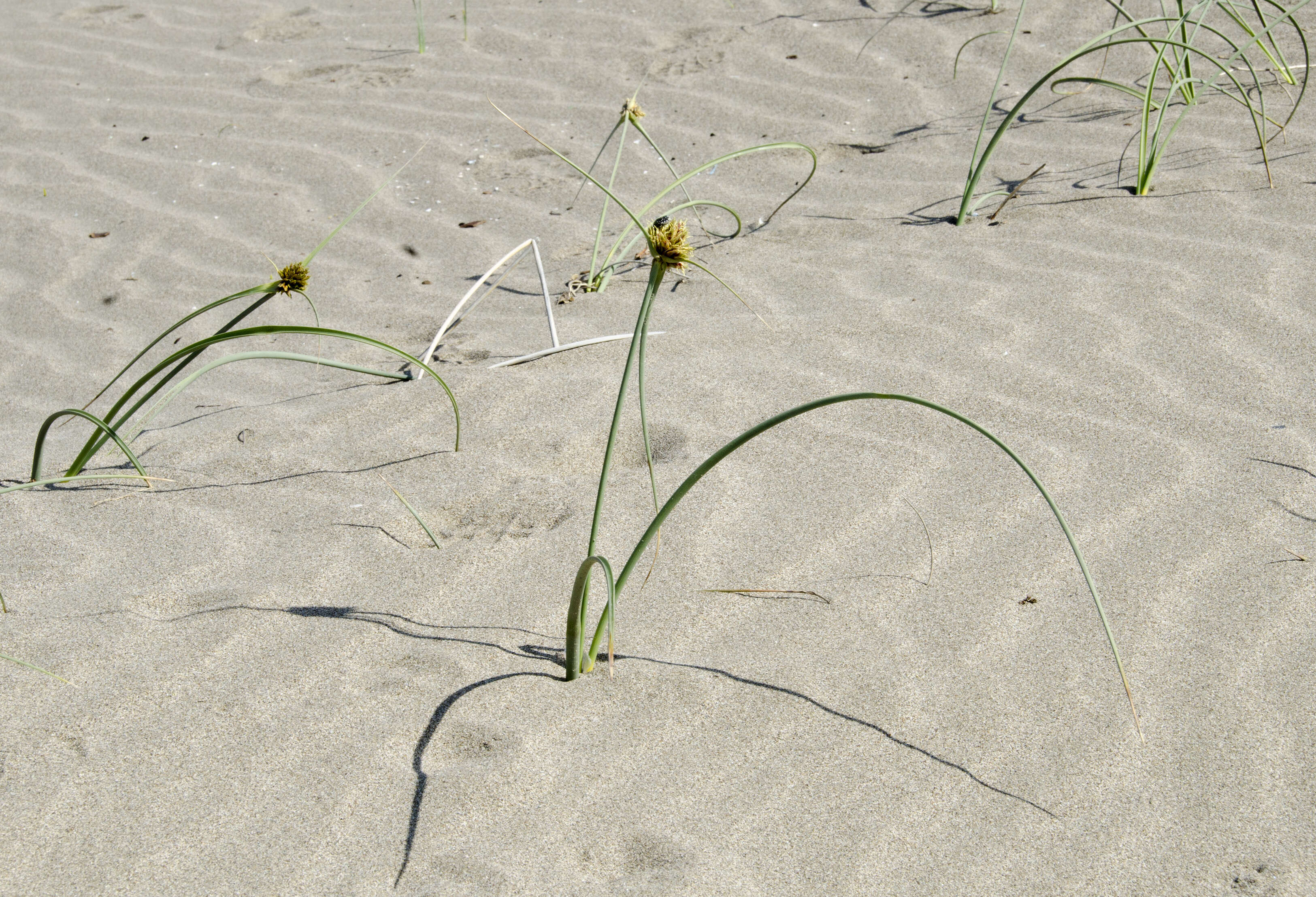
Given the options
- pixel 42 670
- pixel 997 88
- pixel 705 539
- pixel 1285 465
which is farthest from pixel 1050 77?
pixel 42 670

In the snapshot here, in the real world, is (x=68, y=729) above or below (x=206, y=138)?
below

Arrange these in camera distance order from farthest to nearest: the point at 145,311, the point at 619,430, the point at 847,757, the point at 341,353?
the point at 145,311
the point at 341,353
the point at 619,430
the point at 847,757

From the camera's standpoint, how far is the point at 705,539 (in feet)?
5.14

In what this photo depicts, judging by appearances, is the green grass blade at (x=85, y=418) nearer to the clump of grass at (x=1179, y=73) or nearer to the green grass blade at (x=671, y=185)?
the green grass blade at (x=671, y=185)

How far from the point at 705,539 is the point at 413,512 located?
0.41 m

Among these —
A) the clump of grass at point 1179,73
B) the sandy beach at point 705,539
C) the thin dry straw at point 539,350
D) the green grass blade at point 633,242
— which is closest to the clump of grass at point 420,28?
the sandy beach at point 705,539

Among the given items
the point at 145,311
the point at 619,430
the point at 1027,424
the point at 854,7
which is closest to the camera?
the point at 1027,424

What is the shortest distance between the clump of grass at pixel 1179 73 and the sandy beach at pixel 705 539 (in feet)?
0.27

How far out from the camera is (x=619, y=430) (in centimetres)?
191

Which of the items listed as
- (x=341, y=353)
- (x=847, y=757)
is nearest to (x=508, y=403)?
(x=341, y=353)

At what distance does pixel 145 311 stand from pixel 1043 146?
2.37 m

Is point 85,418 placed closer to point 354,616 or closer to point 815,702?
point 354,616

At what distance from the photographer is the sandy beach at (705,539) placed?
110 cm

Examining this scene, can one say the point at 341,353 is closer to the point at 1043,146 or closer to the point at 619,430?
the point at 619,430
